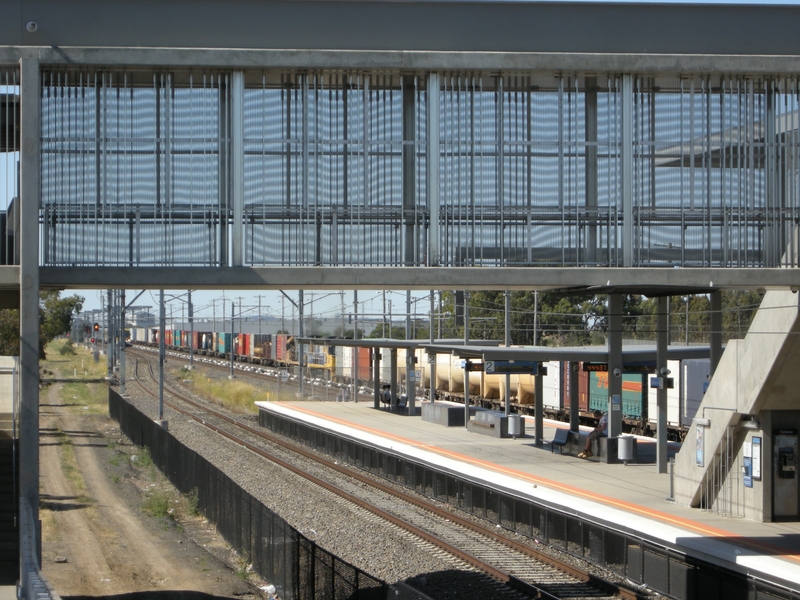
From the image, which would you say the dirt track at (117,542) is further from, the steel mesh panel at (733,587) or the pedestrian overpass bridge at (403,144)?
the steel mesh panel at (733,587)

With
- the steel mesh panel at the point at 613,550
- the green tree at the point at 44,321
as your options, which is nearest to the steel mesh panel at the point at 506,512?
the steel mesh panel at the point at 613,550

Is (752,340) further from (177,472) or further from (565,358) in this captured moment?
(177,472)

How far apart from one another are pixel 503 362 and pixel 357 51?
1428 cm

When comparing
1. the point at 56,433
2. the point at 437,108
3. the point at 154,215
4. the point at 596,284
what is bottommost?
the point at 56,433

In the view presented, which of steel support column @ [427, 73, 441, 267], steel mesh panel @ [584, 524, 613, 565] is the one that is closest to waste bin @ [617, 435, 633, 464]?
steel mesh panel @ [584, 524, 613, 565]

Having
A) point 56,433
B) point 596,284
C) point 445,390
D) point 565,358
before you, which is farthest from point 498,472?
point 445,390

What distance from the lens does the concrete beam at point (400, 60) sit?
10305mm

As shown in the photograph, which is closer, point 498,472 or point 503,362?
point 498,472

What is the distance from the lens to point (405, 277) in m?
10.8

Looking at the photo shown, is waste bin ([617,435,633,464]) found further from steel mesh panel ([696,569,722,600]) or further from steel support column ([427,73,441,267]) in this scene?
steel support column ([427,73,441,267])

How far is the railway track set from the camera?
13586 millimetres

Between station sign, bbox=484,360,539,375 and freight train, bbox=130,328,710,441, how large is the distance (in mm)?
1696

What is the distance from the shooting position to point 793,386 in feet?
48.9

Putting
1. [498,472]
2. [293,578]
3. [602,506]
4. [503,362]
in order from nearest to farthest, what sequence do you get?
[293,578], [602,506], [498,472], [503,362]
